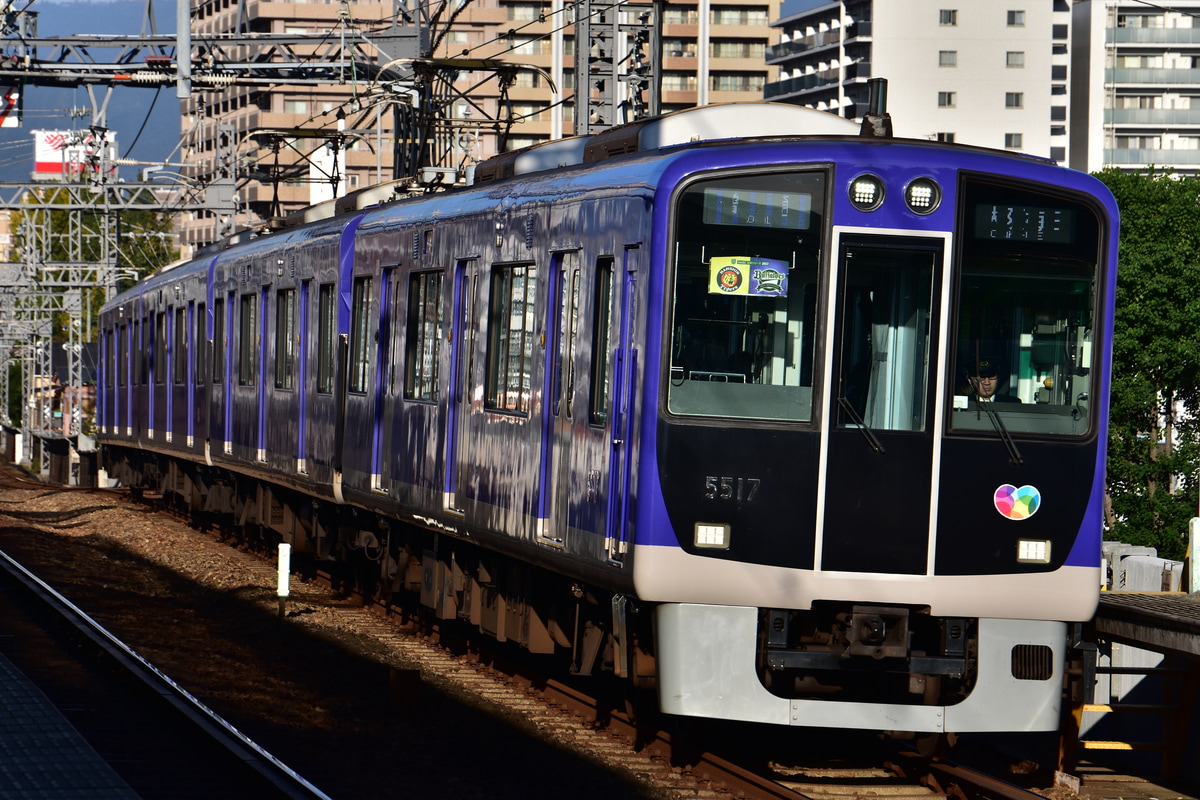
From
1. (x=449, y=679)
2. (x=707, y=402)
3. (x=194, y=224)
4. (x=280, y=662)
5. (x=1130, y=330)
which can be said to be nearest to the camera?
(x=707, y=402)

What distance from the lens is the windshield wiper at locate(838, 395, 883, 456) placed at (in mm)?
8430

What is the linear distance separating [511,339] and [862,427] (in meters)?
2.95

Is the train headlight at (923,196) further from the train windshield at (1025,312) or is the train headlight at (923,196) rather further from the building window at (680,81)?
the building window at (680,81)

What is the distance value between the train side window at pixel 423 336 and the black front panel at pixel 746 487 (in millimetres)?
4012

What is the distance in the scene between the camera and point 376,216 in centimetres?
1416

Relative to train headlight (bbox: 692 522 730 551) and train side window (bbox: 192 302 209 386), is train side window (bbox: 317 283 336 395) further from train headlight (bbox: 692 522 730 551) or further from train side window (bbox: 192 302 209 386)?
train headlight (bbox: 692 522 730 551)

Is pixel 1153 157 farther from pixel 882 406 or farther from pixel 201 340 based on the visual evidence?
pixel 882 406

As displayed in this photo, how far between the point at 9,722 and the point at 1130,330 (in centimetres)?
4545

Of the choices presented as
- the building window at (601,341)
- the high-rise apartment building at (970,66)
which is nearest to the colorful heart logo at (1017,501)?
the building window at (601,341)

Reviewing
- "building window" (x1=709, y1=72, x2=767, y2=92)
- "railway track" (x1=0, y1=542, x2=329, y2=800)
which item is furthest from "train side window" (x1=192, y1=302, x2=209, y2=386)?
"building window" (x1=709, y1=72, x2=767, y2=92)

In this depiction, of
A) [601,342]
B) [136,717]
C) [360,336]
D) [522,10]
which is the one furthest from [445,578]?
[522,10]

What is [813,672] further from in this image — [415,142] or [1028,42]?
[1028,42]

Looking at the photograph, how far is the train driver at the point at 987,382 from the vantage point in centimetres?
854

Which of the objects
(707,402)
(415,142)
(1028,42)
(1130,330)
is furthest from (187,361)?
(1028,42)
